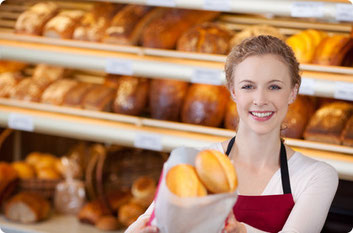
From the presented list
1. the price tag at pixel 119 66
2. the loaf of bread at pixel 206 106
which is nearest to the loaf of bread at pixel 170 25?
the price tag at pixel 119 66

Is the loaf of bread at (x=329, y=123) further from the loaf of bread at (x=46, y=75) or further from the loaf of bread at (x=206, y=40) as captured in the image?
the loaf of bread at (x=46, y=75)

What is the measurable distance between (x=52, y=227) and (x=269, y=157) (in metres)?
1.55

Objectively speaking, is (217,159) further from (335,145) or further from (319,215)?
(335,145)

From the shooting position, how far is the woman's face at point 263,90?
4.64 ft

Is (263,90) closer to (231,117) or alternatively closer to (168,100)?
(231,117)

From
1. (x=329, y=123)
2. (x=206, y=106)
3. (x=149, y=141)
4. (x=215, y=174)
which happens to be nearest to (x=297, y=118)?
(x=329, y=123)

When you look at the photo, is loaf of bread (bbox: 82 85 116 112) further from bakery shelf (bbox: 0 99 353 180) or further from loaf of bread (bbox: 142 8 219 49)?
loaf of bread (bbox: 142 8 219 49)

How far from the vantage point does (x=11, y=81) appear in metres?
3.03

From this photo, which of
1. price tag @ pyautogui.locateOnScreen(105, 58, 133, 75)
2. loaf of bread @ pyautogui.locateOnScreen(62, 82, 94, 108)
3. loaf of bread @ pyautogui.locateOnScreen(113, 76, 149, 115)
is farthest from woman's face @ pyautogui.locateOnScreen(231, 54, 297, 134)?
loaf of bread @ pyautogui.locateOnScreen(62, 82, 94, 108)

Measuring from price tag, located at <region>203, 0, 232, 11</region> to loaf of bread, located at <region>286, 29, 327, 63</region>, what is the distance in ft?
1.14

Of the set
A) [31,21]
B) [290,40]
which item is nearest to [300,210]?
[290,40]

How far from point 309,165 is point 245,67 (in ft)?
1.15

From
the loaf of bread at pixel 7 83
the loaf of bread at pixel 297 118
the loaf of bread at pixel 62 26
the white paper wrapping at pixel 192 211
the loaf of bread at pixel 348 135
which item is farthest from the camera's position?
the loaf of bread at pixel 7 83

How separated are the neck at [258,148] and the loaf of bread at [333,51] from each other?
891mm
